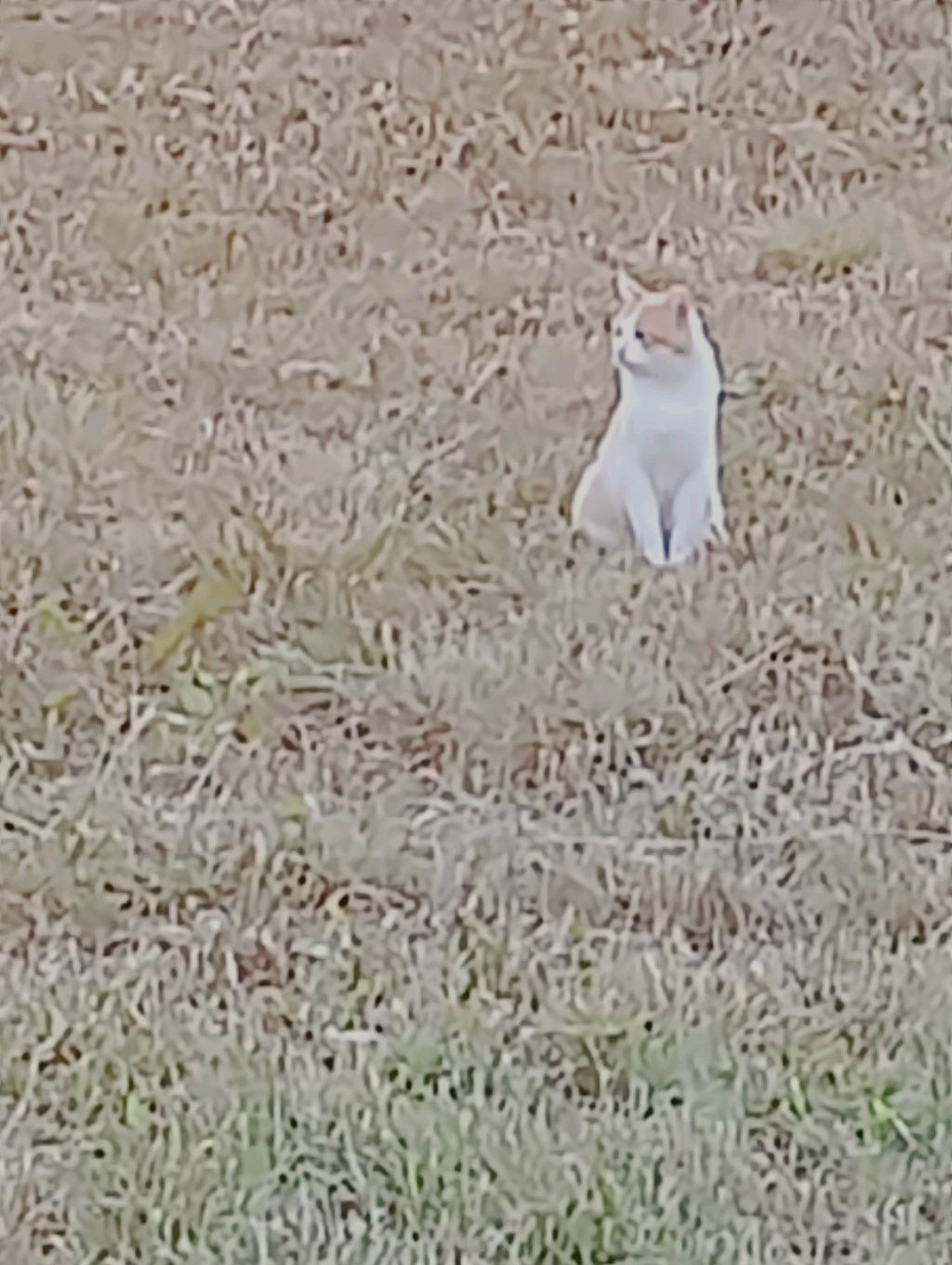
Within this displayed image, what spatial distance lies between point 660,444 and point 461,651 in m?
0.19

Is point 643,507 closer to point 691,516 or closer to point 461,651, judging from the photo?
point 691,516

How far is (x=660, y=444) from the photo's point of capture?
4.37ft

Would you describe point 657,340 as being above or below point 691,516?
above

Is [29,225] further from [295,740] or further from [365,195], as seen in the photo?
[295,740]

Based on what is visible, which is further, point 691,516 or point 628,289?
point 628,289

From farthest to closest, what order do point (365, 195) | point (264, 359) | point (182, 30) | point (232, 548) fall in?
point (182, 30), point (365, 195), point (264, 359), point (232, 548)

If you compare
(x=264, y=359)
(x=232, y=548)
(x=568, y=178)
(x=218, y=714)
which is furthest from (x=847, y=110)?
(x=218, y=714)

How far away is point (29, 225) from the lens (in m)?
1.63

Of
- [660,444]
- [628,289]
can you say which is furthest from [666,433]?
[628,289]

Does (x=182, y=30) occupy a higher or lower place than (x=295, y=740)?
higher

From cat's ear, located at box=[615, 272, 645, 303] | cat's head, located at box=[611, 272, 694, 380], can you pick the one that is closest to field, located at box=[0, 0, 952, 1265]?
cat's ear, located at box=[615, 272, 645, 303]

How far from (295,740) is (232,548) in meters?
0.17

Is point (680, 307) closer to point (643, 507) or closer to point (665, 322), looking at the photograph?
point (665, 322)

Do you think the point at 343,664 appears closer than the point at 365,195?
Yes
